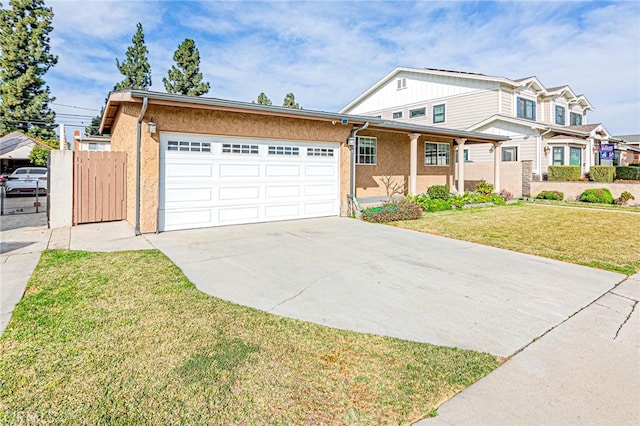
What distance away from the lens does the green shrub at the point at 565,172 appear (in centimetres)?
1958

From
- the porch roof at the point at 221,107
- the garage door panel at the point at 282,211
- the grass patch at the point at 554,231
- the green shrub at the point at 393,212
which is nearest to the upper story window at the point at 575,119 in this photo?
the grass patch at the point at 554,231

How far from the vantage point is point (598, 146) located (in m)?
24.9

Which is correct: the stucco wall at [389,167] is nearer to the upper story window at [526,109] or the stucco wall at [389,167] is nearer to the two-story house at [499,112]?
the two-story house at [499,112]

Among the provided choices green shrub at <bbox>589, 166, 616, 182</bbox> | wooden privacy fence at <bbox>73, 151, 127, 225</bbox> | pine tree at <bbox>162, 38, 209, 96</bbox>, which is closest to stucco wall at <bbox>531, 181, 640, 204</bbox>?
green shrub at <bbox>589, 166, 616, 182</bbox>

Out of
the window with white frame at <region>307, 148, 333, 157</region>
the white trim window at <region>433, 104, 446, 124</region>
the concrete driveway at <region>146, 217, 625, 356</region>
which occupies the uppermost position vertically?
the white trim window at <region>433, 104, 446, 124</region>

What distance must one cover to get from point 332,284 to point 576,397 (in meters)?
3.01

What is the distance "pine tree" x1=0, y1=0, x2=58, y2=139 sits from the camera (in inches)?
1131

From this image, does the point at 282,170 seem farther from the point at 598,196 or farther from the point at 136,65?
the point at 136,65

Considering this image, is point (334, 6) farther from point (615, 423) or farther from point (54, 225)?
point (615, 423)

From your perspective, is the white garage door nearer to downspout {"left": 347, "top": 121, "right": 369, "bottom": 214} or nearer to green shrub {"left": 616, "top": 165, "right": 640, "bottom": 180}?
downspout {"left": 347, "top": 121, "right": 369, "bottom": 214}

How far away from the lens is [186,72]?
29.3 metres

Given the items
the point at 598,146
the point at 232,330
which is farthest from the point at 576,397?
the point at 598,146

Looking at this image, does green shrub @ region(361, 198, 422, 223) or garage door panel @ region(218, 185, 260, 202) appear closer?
garage door panel @ region(218, 185, 260, 202)

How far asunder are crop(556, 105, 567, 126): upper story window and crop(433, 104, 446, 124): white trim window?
930 centimetres
